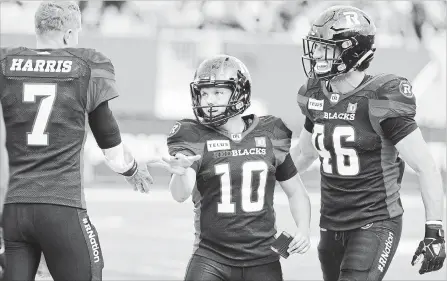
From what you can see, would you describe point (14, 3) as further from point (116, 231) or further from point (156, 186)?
point (116, 231)

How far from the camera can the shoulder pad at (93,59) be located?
3965 millimetres

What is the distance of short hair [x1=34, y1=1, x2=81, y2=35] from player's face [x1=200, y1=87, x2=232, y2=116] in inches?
25.6

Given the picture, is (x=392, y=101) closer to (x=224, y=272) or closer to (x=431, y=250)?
(x=431, y=250)

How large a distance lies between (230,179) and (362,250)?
0.68m

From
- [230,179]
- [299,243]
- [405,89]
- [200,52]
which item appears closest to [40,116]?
[230,179]

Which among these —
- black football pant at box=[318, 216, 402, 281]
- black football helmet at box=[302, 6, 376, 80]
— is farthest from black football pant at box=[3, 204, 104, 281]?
black football helmet at box=[302, 6, 376, 80]

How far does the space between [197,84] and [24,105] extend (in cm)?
74

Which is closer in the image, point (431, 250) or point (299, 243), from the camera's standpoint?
point (299, 243)

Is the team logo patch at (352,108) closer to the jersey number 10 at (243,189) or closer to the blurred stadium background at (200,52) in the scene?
the jersey number 10 at (243,189)

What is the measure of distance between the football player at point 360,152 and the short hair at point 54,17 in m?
1.13

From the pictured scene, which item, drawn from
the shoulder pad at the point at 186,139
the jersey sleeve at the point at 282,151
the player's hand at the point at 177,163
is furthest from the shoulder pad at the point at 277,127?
the player's hand at the point at 177,163

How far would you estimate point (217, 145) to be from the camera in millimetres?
3992

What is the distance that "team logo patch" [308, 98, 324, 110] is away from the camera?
4.40 m

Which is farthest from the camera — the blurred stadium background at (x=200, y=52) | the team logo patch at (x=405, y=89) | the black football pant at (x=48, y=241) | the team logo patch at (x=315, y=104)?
the blurred stadium background at (x=200, y=52)
